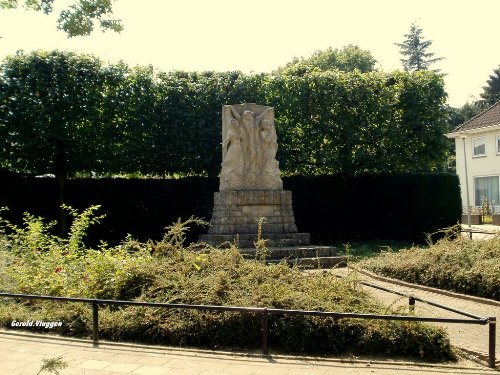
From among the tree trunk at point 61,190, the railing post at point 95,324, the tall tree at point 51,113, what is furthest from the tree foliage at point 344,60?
the railing post at point 95,324

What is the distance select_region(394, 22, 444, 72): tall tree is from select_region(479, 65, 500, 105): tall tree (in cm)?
605

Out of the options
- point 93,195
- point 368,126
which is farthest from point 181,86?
point 368,126

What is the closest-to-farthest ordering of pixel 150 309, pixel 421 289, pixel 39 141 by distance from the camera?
1. pixel 150 309
2. pixel 421 289
3. pixel 39 141

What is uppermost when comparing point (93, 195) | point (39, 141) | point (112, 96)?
point (112, 96)

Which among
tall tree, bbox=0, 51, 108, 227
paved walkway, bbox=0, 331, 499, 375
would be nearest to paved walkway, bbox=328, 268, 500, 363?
paved walkway, bbox=0, 331, 499, 375

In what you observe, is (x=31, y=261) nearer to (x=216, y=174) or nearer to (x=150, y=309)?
(x=150, y=309)

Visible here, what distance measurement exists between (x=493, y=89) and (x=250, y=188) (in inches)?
1943

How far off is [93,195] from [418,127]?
12650mm

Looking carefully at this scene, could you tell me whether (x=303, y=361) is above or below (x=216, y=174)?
below

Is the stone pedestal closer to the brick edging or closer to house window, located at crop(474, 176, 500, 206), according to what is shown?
the brick edging

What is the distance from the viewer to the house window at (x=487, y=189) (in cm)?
→ 3447

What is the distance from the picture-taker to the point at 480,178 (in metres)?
35.8

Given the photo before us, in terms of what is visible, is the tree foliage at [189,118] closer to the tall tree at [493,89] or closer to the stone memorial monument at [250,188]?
the stone memorial monument at [250,188]

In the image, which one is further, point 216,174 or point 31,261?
point 216,174
